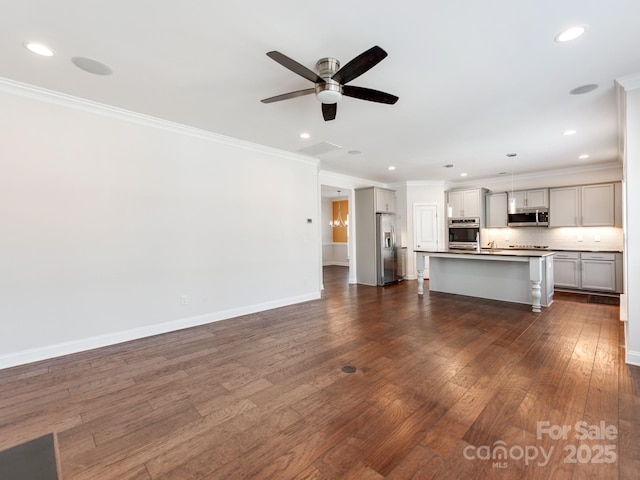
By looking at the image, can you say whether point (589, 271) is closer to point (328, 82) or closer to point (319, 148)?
point (319, 148)

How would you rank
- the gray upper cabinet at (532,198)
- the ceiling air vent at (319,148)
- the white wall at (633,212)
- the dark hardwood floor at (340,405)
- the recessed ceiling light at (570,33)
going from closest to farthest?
the dark hardwood floor at (340,405), the recessed ceiling light at (570,33), the white wall at (633,212), the ceiling air vent at (319,148), the gray upper cabinet at (532,198)

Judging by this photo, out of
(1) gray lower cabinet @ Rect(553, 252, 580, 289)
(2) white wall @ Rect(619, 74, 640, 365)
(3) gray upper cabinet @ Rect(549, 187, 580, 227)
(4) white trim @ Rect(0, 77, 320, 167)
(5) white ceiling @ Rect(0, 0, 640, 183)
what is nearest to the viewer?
(5) white ceiling @ Rect(0, 0, 640, 183)

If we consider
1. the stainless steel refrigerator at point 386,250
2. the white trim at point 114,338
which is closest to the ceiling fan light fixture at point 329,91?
the white trim at point 114,338

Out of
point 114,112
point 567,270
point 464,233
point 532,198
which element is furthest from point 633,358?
point 114,112

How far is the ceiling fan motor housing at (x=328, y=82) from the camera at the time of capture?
8.25 feet

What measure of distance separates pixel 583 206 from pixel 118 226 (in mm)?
8688

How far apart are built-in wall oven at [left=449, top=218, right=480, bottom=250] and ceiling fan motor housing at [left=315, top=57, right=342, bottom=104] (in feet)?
20.9

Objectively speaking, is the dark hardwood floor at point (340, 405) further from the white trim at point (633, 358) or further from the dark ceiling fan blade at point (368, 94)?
the dark ceiling fan blade at point (368, 94)

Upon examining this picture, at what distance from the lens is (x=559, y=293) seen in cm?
624

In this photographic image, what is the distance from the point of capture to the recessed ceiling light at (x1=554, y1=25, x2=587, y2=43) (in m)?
2.15

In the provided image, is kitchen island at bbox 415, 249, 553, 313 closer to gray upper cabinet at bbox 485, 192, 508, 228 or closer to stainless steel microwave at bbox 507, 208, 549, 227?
stainless steel microwave at bbox 507, 208, 549, 227

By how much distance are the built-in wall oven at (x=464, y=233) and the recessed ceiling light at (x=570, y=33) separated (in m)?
5.80

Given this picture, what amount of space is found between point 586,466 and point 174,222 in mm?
4474

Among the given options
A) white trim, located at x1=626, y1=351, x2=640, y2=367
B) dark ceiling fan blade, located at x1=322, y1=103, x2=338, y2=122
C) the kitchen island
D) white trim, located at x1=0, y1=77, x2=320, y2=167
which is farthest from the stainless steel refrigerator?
white trim, located at x1=626, y1=351, x2=640, y2=367
